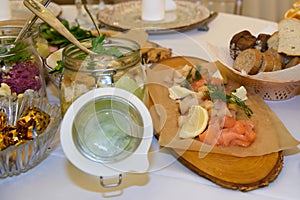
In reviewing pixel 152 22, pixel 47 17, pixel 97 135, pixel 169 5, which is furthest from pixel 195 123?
pixel 169 5

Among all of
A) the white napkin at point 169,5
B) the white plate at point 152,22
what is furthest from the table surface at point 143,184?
the white napkin at point 169,5

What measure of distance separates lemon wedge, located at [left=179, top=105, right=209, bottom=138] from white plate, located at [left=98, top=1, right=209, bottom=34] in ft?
2.03

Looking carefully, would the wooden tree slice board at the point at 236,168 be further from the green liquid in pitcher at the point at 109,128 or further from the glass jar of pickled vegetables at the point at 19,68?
the glass jar of pickled vegetables at the point at 19,68

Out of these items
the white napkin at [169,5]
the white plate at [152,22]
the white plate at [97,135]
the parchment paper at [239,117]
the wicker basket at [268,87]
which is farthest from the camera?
the white napkin at [169,5]

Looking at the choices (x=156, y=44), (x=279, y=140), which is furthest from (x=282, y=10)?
(x=279, y=140)

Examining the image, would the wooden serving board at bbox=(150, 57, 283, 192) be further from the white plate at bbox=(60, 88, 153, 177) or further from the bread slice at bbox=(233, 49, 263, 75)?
the bread slice at bbox=(233, 49, 263, 75)

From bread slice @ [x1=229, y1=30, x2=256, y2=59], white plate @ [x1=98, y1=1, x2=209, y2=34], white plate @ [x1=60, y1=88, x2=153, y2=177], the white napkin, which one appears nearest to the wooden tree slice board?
white plate @ [x1=60, y1=88, x2=153, y2=177]

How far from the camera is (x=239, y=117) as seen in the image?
87 centimetres

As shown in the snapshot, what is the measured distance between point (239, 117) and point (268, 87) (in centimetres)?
15

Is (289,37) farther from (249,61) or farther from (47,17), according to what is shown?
(47,17)

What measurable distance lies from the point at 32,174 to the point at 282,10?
2110 mm

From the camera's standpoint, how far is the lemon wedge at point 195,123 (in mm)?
796

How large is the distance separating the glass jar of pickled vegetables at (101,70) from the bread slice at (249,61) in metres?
0.31

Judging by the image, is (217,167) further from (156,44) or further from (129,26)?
(129,26)
